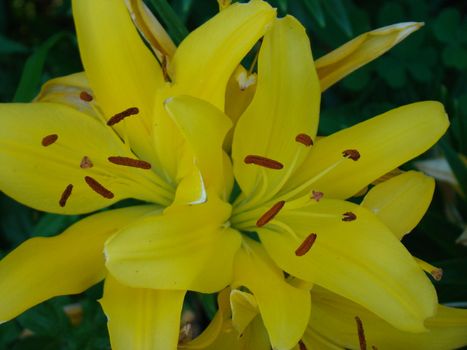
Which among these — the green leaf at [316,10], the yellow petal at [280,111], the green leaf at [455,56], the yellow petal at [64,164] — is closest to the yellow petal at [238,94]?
the yellow petal at [280,111]

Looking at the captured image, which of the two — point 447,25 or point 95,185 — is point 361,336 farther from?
point 447,25

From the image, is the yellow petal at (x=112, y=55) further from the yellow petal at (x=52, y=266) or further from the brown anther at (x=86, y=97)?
the yellow petal at (x=52, y=266)

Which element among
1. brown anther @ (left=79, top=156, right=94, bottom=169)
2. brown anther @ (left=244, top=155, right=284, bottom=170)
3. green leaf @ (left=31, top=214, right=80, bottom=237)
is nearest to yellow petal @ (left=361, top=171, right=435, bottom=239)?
brown anther @ (left=244, top=155, right=284, bottom=170)

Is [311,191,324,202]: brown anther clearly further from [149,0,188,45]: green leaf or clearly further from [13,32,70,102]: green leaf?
[13,32,70,102]: green leaf

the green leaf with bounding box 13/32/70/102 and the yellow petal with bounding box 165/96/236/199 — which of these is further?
the green leaf with bounding box 13/32/70/102

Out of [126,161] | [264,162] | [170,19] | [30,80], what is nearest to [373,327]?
[264,162]

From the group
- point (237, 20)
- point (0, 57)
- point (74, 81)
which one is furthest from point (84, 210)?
point (0, 57)

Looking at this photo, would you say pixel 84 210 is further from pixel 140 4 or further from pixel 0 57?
pixel 0 57
